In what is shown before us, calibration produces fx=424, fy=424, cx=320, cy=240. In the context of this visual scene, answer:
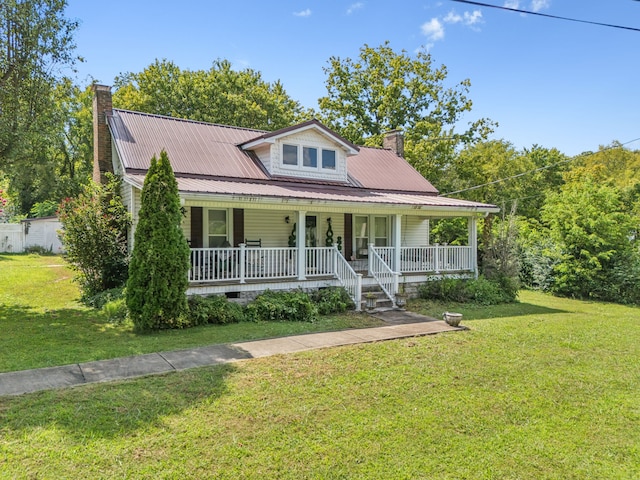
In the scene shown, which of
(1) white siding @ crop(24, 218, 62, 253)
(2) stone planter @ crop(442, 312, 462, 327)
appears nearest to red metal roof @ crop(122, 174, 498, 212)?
(2) stone planter @ crop(442, 312, 462, 327)

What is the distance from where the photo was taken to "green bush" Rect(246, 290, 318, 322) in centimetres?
1052

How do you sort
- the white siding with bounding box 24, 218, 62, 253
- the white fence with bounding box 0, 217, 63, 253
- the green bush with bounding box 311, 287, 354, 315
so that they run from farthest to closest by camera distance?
the white fence with bounding box 0, 217, 63, 253
the white siding with bounding box 24, 218, 62, 253
the green bush with bounding box 311, 287, 354, 315

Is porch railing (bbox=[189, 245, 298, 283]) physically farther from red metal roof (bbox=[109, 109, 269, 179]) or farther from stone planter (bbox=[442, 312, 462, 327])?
stone planter (bbox=[442, 312, 462, 327])

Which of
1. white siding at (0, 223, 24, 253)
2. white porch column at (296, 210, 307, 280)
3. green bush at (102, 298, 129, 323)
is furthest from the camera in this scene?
white siding at (0, 223, 24, 253)

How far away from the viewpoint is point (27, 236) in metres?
29.9

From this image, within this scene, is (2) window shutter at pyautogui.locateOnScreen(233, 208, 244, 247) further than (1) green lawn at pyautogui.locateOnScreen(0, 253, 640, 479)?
Yes

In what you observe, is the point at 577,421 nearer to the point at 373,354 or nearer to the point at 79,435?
the point at 373,354

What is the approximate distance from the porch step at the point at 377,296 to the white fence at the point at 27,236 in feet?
81.2

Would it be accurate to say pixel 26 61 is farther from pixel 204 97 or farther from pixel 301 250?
pixel 204 97

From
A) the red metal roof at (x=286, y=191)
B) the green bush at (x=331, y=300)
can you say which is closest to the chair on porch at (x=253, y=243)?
the red metal roof at (x=286, y=191)

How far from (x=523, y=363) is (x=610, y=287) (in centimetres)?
1095

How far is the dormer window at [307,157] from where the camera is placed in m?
14.8

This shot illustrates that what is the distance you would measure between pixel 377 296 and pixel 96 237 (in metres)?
8.22

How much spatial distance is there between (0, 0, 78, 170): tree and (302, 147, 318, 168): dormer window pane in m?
7.76
